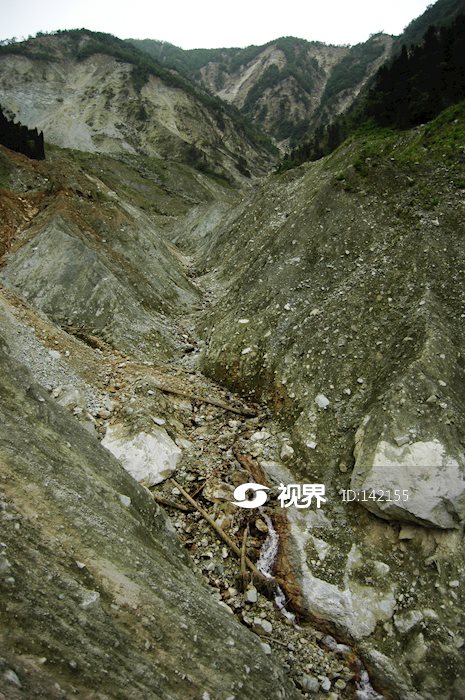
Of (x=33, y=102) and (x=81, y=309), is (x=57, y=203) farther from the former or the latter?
(x=33, y=102)

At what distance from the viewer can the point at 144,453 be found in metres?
11.0

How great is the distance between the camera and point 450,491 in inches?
339

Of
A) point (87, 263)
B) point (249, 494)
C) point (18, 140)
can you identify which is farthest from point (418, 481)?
point (18, 140)

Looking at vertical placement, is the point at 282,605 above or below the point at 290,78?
below

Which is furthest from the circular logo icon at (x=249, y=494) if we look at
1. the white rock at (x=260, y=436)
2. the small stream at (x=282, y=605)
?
the white rock at (x=260, y=436)

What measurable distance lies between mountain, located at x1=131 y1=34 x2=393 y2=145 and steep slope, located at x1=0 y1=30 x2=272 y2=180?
42556 millimetres

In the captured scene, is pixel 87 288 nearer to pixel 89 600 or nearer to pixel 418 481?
pixel 89 600

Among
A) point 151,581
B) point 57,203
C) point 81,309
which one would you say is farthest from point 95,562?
point 57,203

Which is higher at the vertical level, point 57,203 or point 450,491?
point 57,203

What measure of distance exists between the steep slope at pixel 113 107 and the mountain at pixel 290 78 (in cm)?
4256

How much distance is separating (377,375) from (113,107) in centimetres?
9391

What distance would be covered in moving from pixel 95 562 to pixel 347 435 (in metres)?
7.09

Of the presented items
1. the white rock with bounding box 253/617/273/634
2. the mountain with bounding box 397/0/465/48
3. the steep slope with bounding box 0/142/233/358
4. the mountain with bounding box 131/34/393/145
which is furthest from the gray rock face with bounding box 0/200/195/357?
the mountain with bounding box 131/34/393/145

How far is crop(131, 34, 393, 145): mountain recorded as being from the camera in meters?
131
